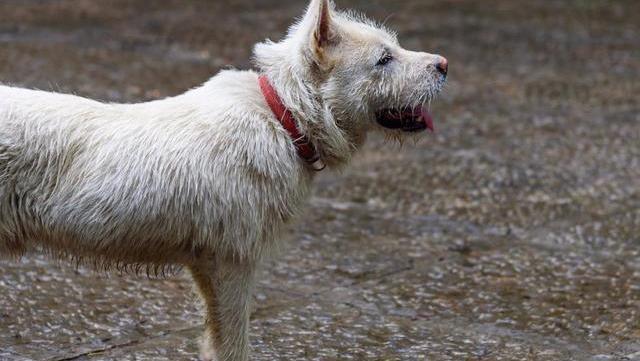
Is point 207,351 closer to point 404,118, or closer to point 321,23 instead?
point 404,118

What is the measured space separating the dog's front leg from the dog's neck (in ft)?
1.79

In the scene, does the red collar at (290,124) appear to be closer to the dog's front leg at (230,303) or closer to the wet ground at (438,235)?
the dog's front leg at (230,303)

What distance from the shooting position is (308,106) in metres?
4.00

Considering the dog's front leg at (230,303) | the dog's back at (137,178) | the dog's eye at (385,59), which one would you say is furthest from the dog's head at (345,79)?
the dog's front leg at (230,303)

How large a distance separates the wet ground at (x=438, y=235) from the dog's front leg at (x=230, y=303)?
13.6 inches

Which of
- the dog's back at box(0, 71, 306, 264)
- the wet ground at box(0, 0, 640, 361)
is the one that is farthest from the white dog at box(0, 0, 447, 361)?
the wet ground at box(0, 0, 640, 361)

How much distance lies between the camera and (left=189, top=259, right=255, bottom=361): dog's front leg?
12.8 ft

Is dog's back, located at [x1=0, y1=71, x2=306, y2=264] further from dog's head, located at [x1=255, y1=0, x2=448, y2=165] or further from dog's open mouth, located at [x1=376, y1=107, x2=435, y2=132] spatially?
dog's open mouth, located at [x1=376, y1=107, x2=435, y2=132]

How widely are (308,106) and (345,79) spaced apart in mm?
183

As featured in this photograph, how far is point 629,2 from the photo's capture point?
12.9 m

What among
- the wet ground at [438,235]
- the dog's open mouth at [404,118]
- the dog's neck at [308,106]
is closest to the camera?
the dog's neck at [308,106]

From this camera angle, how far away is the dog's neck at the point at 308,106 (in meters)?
4.01

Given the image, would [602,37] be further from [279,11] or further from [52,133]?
[52,133]

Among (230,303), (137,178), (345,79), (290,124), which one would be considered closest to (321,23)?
(345,79)
